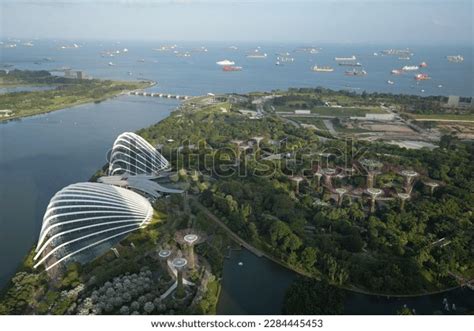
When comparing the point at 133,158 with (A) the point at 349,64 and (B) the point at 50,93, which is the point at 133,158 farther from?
(A) the point at 349,64

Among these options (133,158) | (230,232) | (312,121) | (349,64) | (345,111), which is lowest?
(230,232)

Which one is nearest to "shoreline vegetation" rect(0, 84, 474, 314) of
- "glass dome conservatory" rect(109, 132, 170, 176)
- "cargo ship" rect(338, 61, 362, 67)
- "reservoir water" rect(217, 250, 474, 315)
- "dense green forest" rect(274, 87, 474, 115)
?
"reservoir water" rect(217, 250, 474, 315)

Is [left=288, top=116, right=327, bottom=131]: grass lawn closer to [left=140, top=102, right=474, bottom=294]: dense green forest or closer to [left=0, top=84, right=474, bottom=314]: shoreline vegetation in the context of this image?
[left=0, top=84, right=474, bottom=314]: shoreline vegetation

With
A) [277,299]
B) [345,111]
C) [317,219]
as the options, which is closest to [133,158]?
[317,219]

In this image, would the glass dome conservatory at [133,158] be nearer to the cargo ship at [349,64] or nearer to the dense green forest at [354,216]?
the dense green forest at [354,216]
